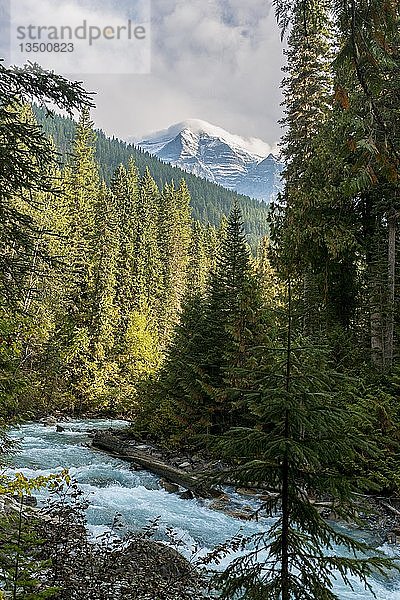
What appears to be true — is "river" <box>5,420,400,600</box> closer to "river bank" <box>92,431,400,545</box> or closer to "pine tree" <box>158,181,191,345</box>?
"river bank" <box>92,431,400,545</box>

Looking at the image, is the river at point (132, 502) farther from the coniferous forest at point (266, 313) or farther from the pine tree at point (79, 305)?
the pine tree at point (79, 305)

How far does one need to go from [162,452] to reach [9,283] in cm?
1210

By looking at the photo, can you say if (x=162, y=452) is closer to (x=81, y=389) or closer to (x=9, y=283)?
(x=9, y=283)

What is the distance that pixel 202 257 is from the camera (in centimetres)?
5356

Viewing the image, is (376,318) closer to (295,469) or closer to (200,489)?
(200,489)

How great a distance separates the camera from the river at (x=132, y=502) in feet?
29.8

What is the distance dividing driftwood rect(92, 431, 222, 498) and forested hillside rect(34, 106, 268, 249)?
118031 mm

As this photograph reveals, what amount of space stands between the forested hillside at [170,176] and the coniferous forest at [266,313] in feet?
313

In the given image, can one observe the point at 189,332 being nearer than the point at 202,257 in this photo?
Yes

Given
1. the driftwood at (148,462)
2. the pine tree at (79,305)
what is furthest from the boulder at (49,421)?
the driftwood at (148,462)

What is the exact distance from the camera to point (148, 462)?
14.8m

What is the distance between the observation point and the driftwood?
11.9 metres

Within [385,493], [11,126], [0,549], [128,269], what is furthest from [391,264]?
[128,269]

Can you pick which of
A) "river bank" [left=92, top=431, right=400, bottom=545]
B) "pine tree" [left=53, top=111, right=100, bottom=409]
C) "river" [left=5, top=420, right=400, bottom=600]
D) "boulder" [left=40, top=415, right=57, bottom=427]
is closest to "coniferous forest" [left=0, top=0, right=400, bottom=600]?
"pine tree" [left=53, top=111, right=100, bottom=409]
